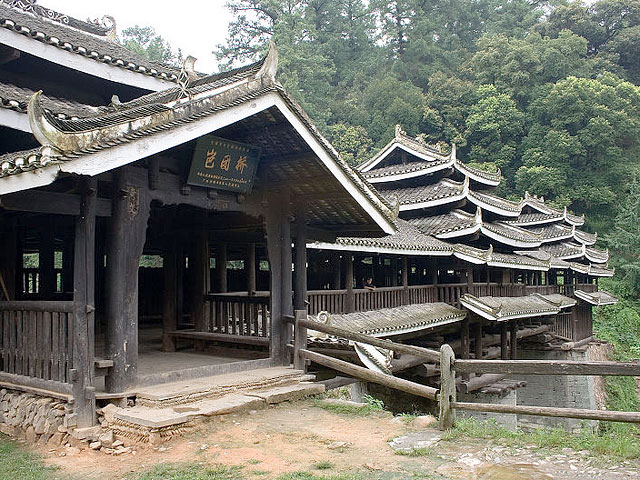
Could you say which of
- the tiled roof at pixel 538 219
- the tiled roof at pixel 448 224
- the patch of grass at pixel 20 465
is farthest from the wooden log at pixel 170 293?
the tiled roof at pixel 538 219

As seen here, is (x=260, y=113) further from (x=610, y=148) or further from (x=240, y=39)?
(x=240, y=39)

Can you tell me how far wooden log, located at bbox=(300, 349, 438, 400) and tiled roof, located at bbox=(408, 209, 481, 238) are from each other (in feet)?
36.5

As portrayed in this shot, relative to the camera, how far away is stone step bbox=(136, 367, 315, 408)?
709cm

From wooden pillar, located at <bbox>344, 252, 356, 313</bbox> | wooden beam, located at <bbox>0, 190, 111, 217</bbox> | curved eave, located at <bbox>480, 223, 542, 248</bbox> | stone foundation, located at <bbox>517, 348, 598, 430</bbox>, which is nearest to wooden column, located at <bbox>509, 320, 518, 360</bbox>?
curved eave, located at <bbox>480, 223, 542, 248</bbox>

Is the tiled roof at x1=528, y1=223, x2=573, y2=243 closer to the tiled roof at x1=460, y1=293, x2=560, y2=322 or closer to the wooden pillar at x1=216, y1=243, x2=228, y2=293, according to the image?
the tiled roof at x1=460, y1=293, x2=560, y2=322

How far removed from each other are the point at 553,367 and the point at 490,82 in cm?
4878

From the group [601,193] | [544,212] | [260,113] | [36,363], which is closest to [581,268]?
[544,212]

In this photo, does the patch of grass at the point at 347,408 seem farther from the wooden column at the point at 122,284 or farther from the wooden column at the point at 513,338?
the wooden column at the point at 513,338

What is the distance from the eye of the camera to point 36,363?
753cm

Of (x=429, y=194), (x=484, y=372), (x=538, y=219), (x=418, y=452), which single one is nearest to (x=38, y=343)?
(x=418, y=452)

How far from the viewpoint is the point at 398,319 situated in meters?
14.8

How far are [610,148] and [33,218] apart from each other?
4233 cm

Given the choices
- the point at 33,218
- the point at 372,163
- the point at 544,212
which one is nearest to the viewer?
the point at 33,218

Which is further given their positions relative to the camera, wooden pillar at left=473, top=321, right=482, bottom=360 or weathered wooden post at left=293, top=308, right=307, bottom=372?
wooden pillar at left=473, top=321, right=482, bottom=360
